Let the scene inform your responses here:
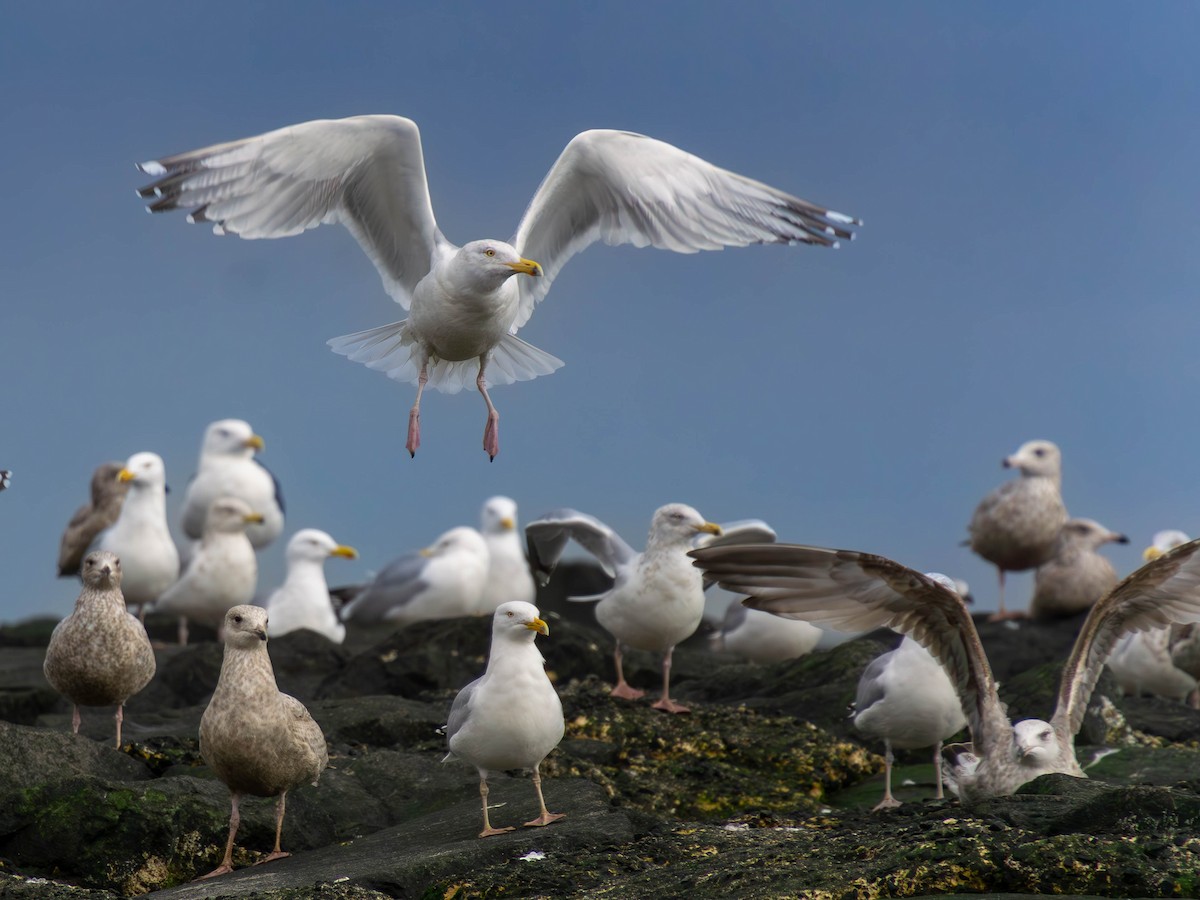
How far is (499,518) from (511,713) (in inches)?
396

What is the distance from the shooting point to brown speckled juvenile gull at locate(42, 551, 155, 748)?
306 inches

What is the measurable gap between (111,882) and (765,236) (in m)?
5.34

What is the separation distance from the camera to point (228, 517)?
13984 mm

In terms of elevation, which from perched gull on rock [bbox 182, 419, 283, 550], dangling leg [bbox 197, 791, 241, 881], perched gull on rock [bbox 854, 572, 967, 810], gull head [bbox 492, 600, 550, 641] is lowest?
dangling leg [bbox 197, 791, 241, 881]

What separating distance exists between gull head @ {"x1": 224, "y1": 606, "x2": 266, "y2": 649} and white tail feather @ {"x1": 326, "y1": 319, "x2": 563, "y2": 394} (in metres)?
3.00

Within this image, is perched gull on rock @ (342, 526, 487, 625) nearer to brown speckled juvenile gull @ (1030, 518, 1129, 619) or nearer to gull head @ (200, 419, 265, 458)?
gull head @ (200, 419, 265, 458)

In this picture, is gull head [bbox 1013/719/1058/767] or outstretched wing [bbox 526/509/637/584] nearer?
gull head [bbox 1013/719/1058/767]

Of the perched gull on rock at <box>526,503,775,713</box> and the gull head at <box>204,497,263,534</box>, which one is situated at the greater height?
the gull head at <box>204,497,263,534</box>

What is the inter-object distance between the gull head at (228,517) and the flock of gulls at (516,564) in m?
0.02

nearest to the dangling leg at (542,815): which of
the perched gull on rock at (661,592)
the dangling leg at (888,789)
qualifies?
the dangling leg at (888,789)

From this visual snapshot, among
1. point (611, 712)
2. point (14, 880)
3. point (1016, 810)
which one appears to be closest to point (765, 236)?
point (611, 712)

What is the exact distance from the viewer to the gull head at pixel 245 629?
261 inches

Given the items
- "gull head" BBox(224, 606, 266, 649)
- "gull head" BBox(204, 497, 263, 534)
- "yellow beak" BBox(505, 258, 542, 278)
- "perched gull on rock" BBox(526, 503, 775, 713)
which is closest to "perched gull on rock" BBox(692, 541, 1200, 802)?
"gull head" BBox(224, 606, 266, 649)

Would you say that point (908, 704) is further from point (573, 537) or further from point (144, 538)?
point (144, 538)
